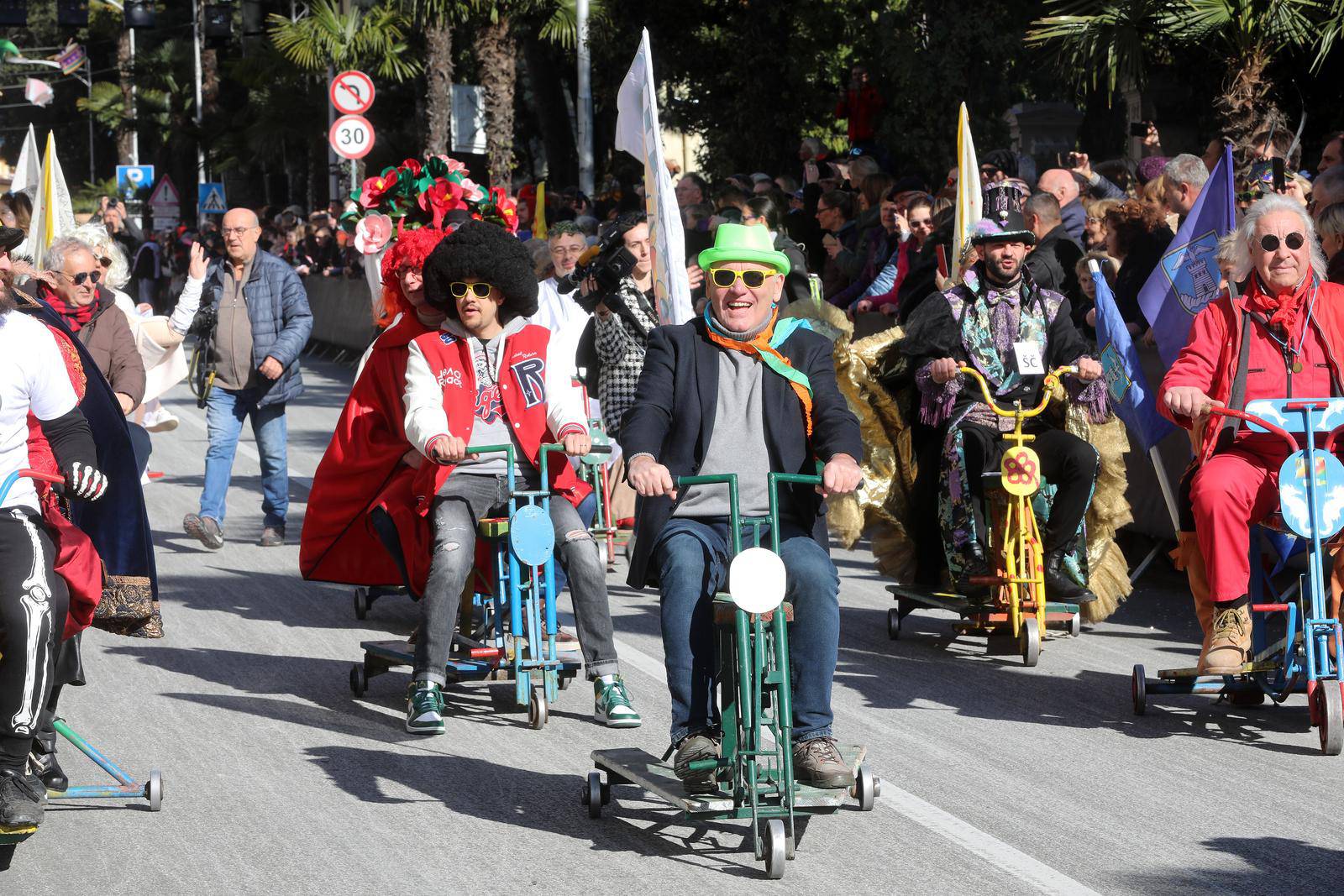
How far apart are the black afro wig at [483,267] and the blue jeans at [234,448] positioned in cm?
478

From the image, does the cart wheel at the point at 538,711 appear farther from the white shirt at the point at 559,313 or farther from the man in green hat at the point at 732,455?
the white shirt at the point at 559,313

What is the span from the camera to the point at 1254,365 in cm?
747

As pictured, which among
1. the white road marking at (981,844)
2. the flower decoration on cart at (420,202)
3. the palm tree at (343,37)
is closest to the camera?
the white road marking at (981,844)

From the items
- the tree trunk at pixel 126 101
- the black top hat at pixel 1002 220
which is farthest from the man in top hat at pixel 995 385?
the tree trunk at pixel 126 101

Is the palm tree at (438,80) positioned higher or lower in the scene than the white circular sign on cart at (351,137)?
higher

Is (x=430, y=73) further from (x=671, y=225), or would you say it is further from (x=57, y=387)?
(x=57, y=387)

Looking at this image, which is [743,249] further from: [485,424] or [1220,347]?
[1220,347]

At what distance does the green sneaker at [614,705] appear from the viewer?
24.0ft

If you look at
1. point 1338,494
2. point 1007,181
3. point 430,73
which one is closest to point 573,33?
point 430,73

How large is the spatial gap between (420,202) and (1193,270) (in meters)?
3.68

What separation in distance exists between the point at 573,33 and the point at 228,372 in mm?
17956

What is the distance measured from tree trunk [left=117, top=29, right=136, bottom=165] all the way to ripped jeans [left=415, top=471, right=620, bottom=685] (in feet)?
179

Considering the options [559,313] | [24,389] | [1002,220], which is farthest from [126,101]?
[24,389]

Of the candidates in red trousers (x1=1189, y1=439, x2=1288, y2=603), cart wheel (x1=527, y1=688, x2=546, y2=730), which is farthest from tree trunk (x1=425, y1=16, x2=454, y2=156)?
red trousers (x1=1189, y1=439, x2=1288, y2=603)
